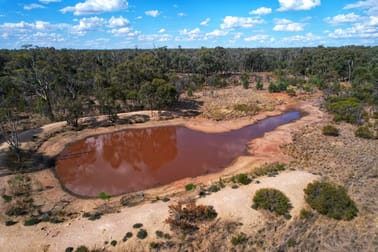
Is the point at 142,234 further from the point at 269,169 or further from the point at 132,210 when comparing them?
the point at 269,169

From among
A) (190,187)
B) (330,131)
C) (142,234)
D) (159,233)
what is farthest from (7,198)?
(330,131)

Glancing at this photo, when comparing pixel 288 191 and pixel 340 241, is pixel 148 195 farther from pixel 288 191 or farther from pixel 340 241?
pixel 340 241

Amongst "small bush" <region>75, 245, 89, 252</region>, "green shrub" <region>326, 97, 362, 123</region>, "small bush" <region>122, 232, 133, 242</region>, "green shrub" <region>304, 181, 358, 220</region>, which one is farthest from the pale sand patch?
"green shrub" <region>326, 97, 362, 123</region>

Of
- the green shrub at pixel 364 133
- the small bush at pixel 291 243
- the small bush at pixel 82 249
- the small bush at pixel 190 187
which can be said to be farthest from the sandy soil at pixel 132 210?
the green shrub at pixel 364 133

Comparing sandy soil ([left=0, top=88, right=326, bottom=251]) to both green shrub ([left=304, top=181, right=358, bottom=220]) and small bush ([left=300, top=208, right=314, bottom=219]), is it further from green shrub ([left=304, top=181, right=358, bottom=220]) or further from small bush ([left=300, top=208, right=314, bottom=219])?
green shrub ([left=304, top=181, right=358, bottom=220])

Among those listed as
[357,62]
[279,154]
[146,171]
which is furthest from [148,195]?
[357,62]
